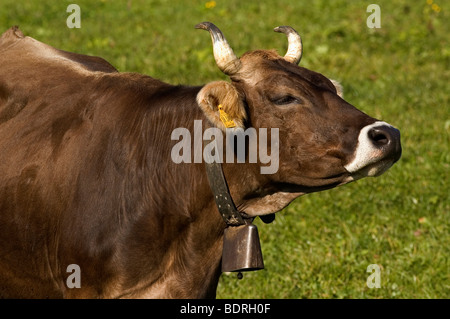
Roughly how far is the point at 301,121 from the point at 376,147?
1.44 ft

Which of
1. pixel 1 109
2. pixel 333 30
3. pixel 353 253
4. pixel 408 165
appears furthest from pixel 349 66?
pixel 1 109

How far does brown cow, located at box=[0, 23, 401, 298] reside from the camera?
4.69 meters

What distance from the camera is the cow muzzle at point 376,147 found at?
4.50 meters

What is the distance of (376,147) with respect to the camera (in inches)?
177

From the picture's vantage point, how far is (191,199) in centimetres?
499

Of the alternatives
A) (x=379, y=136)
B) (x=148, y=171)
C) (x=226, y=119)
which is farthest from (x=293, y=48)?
(x=148, y=171)

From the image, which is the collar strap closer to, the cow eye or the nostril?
the cow eye

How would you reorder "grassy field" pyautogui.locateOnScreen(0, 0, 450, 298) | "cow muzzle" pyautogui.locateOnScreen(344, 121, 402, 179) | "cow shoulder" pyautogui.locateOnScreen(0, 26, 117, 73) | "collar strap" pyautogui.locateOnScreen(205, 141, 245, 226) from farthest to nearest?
"grassy field" pyautogui.locateOnScreen(0, 0, 450, 298) → "cow shoulder" pyautogui.locateOnScreen(0, 26, 117, 73) → "collar strap" pyautogui.locateOnScreen(205, 141, 245, 226) → "cow muzzle" pyautogui.locateOnScreen(344, 121, 402, 179)

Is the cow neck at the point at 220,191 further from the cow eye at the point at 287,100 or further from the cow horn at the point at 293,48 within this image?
the cow horn at the point at 293,48

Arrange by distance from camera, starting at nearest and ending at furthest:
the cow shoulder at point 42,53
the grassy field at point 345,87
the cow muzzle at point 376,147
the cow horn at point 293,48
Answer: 1. the cow muzzle at point 376,147
2. the cow horn at point 293,48
3. the cow shoulder at point 42,53
4. the grassy field at point 345,87

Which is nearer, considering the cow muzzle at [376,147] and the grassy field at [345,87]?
the cow muzzle at [376,147]

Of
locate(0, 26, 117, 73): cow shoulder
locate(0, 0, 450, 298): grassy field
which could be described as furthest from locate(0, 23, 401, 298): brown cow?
locate(0, 0, 450, 298): grassy field

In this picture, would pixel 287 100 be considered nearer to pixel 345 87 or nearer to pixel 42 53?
pixel 42 53

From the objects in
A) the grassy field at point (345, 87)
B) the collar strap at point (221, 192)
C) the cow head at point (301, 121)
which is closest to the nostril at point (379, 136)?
the cow head at point (301, 121)
